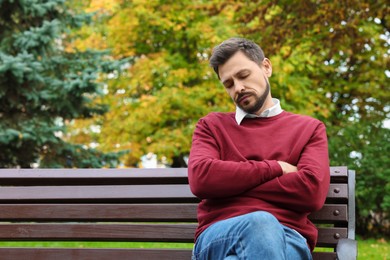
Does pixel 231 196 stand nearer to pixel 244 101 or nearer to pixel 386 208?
pixel 244 101

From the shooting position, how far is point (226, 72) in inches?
146

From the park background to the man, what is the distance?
491cm

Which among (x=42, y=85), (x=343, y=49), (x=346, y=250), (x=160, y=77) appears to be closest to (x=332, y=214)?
(x=346, y=250)

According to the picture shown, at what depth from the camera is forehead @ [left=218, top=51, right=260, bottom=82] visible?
12.1 ft

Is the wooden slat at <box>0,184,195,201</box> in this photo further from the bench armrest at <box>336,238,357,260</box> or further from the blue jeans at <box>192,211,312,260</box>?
the bench armrest at <box>336,238,357,260</box>

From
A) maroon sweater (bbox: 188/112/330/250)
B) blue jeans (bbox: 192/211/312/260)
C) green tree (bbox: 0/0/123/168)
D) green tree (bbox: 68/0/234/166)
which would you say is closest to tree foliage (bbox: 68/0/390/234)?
green tree (bbox: 68/0/234/166)

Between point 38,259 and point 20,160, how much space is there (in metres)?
7.87

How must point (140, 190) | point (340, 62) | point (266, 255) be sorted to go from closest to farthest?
point (266, 255)
point (140, 190)
point (340, 62)

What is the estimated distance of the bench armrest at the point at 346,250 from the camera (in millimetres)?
3441

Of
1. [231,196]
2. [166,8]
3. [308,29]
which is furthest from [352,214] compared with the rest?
[166,8]

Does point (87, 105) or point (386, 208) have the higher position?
point (87, 105)

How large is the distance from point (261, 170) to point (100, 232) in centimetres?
121

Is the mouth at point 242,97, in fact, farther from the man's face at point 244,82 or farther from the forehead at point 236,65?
the forehead at point 236,65

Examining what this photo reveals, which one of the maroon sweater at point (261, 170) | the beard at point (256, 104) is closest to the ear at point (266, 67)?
the beard at point (256, 104)
